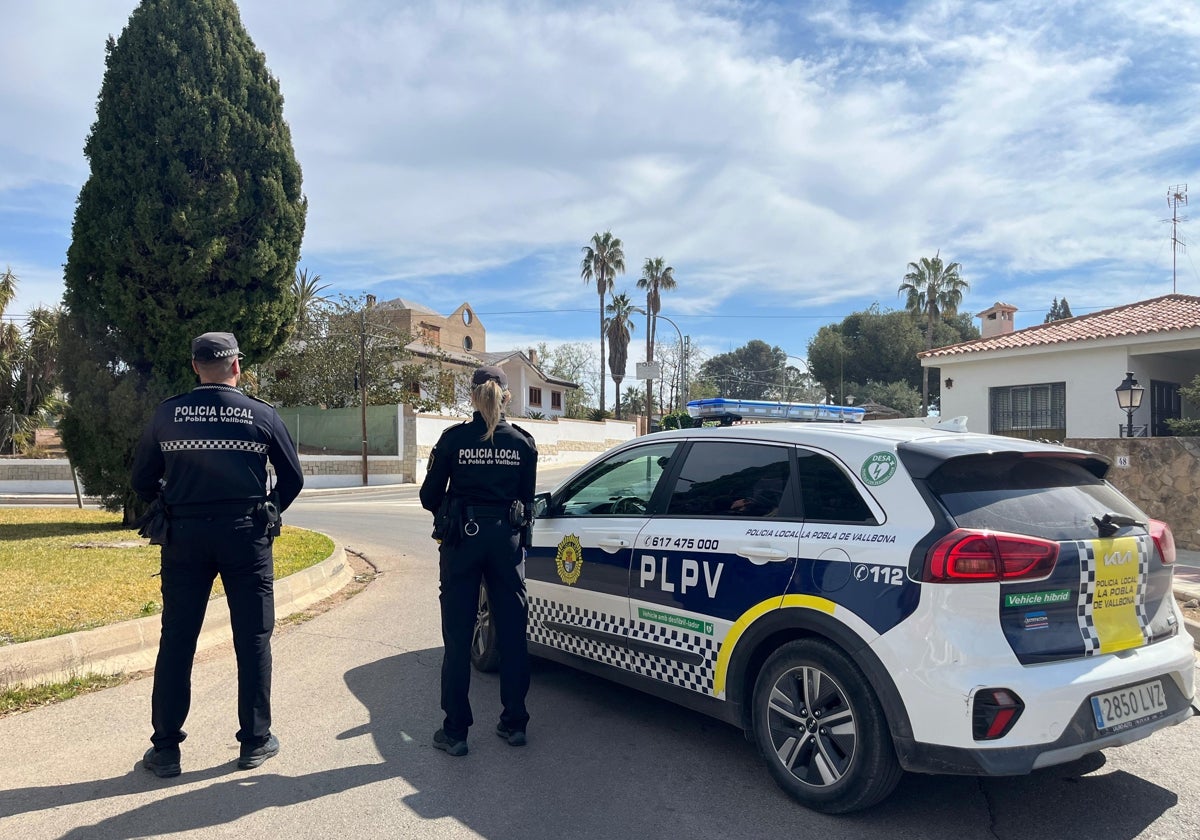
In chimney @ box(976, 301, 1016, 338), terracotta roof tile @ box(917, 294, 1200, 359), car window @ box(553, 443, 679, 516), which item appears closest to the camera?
car window @ box(553, 443, 679, 516)

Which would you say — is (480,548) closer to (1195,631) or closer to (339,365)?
(1195,631)

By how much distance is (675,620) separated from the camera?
4.20 metres

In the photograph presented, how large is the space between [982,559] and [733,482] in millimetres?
1319

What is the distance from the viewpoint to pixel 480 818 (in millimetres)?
3500

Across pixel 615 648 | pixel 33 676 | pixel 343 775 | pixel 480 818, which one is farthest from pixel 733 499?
pixel 33 676

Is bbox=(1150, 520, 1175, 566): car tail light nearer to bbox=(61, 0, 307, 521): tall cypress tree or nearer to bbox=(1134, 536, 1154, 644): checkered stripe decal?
bbox=(1134, 536, 1154, 644): checkered stripe decal

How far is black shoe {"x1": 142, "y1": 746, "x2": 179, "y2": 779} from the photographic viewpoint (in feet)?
12.8

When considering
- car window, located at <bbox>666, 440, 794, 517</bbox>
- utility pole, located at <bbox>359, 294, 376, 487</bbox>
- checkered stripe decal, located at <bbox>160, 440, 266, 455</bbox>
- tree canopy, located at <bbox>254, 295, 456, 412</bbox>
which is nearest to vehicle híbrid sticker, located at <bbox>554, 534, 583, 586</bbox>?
car window, located at <bbox>666, 440, 794, 517</bbox>

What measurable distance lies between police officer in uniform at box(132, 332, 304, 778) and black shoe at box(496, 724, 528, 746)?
1137 mm

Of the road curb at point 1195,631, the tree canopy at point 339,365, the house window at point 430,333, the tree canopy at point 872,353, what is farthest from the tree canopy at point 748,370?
the road curb at point 1195,631

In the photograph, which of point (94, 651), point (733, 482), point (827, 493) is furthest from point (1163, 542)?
point (94, 651)

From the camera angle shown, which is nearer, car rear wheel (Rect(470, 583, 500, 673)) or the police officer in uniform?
the police officer in uniform

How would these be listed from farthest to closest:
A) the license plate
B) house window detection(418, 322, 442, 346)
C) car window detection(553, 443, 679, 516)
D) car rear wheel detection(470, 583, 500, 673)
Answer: house window detection(418, 322, 442, 346), car rear wheel detection(470, 583, 500, 673), car window detection(553, 443, 679, 516), the license plate

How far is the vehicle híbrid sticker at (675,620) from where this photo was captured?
4.02 m
